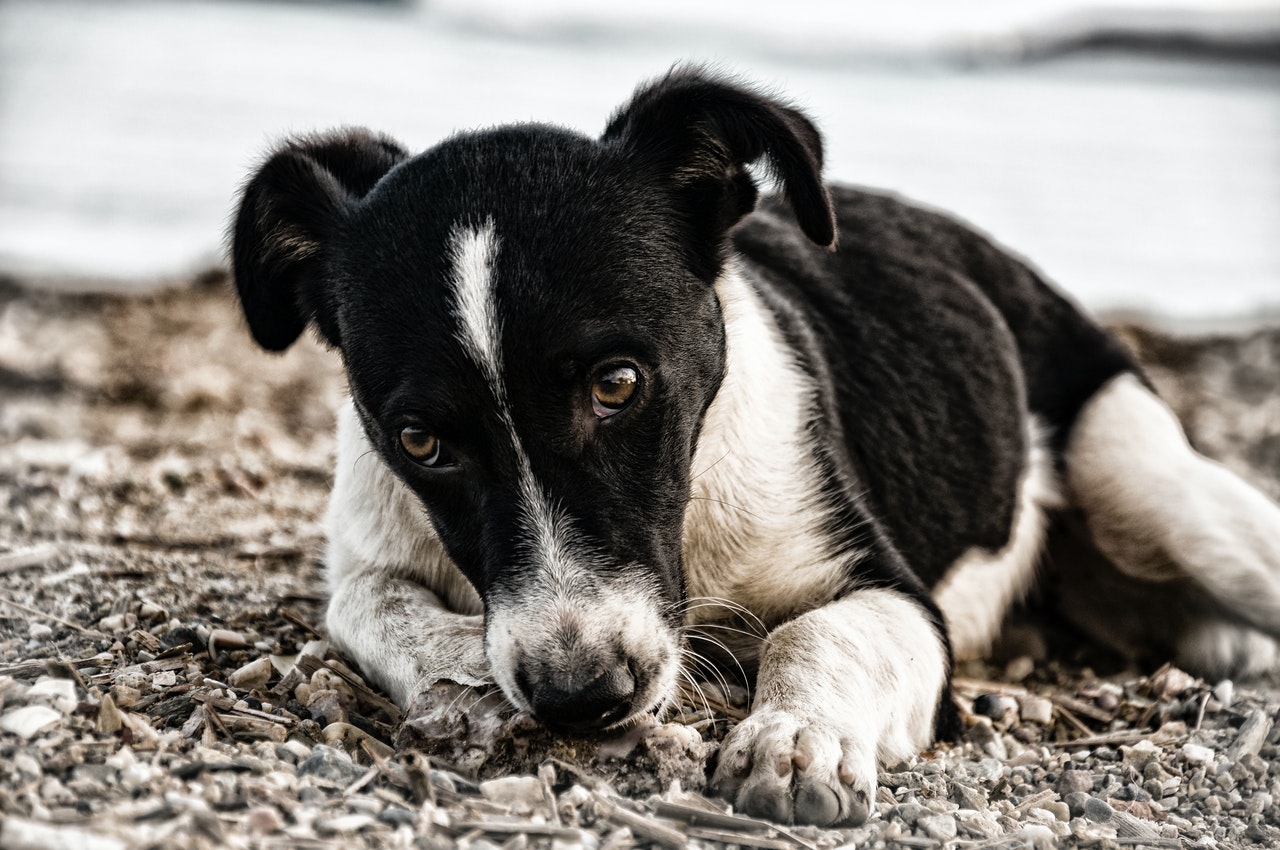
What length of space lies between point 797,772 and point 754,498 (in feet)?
3.69

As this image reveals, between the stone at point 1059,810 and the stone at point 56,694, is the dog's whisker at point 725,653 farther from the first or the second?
the stone at point 56,694

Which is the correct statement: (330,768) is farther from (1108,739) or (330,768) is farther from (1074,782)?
(1108,739)

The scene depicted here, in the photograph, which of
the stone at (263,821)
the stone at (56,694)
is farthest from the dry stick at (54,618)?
the stone at (263,821)

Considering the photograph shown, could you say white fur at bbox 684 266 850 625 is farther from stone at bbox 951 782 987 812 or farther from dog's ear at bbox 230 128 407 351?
dog's ear at bbox 230 128 407 351

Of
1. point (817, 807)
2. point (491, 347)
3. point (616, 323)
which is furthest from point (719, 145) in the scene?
point (817, 807)

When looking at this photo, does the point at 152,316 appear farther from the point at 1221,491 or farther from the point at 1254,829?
the point at 1254,829

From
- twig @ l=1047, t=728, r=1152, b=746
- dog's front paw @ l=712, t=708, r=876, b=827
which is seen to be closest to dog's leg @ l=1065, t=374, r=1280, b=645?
twig @ l=1047, t=728, r=1152, b=746

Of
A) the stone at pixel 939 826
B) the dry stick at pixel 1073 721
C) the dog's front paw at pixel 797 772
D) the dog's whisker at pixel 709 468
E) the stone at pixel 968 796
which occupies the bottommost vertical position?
the dry stick at pixel 1073 721

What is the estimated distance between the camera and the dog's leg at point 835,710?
110 inches

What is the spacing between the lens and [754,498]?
3795 millimetres

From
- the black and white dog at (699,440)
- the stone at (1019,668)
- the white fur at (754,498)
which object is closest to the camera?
the black and white dog at (699,440)

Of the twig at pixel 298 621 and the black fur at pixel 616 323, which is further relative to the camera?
the twig at pixel 298 621

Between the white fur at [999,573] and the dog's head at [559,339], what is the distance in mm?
1732

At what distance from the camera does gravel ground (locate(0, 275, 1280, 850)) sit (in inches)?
98.9
